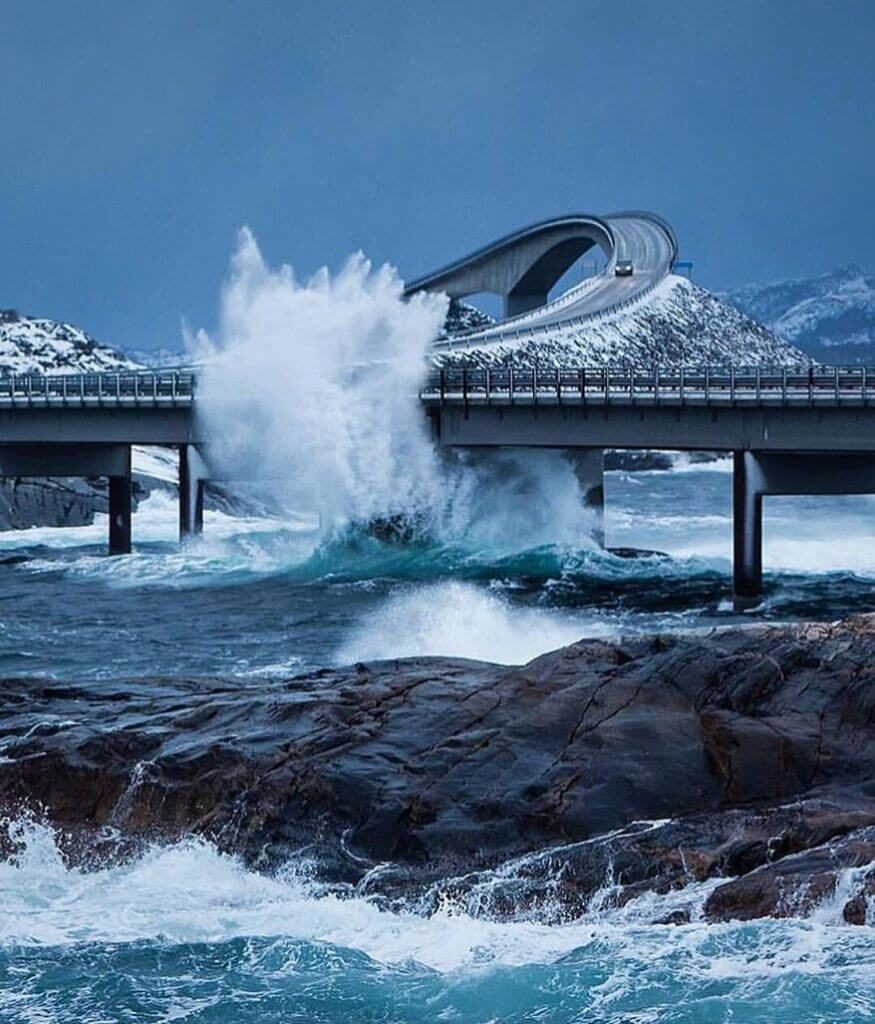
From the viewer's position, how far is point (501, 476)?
57.0m

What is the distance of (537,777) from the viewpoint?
17.3m

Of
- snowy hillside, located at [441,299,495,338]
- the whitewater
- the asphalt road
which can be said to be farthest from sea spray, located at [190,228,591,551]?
snowy hillside, located at [441,299,495,338]

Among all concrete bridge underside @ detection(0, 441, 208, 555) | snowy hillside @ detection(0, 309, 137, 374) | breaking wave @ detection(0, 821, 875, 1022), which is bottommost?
breaking wave @ detection(0, 821, 875, 1022)

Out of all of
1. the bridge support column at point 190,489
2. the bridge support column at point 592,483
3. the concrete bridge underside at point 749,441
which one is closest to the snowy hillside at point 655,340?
the bridge support column at point 592,483

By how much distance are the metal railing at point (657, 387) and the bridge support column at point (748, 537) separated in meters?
2.34

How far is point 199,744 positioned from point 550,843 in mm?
4698

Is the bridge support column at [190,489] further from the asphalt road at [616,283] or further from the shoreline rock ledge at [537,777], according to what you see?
the shoreline rock ledge at [537,777]

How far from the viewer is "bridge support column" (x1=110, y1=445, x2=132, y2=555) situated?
188 ft

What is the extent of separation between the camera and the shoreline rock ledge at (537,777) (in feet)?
A: 51.1

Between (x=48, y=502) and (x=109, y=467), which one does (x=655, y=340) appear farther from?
(x=109, y=467)

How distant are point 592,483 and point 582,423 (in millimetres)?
9425

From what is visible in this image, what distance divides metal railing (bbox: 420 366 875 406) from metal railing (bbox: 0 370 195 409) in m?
9.44

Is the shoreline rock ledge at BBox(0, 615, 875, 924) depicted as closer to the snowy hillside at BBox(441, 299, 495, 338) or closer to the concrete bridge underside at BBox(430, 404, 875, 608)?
the concrete bridge underside at BBox(430, 404, 875, 608)

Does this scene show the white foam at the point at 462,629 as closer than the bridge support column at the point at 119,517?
Yes
